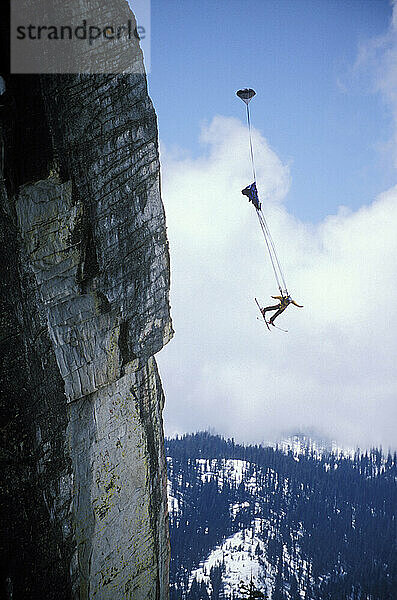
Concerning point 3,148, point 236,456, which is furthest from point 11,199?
point 236,456

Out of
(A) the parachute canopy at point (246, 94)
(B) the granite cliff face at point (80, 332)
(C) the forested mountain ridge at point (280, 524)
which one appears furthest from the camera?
(C) the forested mountain ridge at point (280, 524)

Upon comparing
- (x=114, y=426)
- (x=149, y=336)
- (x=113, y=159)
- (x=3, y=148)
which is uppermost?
(x=113, y=159)

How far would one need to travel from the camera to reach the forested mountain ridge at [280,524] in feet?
367

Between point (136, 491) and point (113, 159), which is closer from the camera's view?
point (113, 159)

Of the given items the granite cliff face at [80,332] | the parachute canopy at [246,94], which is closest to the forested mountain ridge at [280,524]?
the granite cliff face at [80,332]

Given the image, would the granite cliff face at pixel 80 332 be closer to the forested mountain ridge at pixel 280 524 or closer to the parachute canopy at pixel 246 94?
the parachute canopy at pixel 246 94

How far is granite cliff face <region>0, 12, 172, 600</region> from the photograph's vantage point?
16.8 feet

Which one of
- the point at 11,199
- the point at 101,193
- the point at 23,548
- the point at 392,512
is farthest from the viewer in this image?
the point at 392,512

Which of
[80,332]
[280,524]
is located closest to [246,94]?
[80,332]

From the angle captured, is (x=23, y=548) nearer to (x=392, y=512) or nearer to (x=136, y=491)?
(x=136, y=491)

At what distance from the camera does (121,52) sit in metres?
6.24

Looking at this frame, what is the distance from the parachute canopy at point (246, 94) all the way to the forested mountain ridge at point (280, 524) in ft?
365

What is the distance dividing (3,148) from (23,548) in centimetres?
444

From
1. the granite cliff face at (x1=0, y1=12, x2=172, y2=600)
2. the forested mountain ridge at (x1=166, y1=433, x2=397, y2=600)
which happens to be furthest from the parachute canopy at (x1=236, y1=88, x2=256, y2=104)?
the forested mountain ridge at (x1=166, y1=433, x2=397, y2=600)
